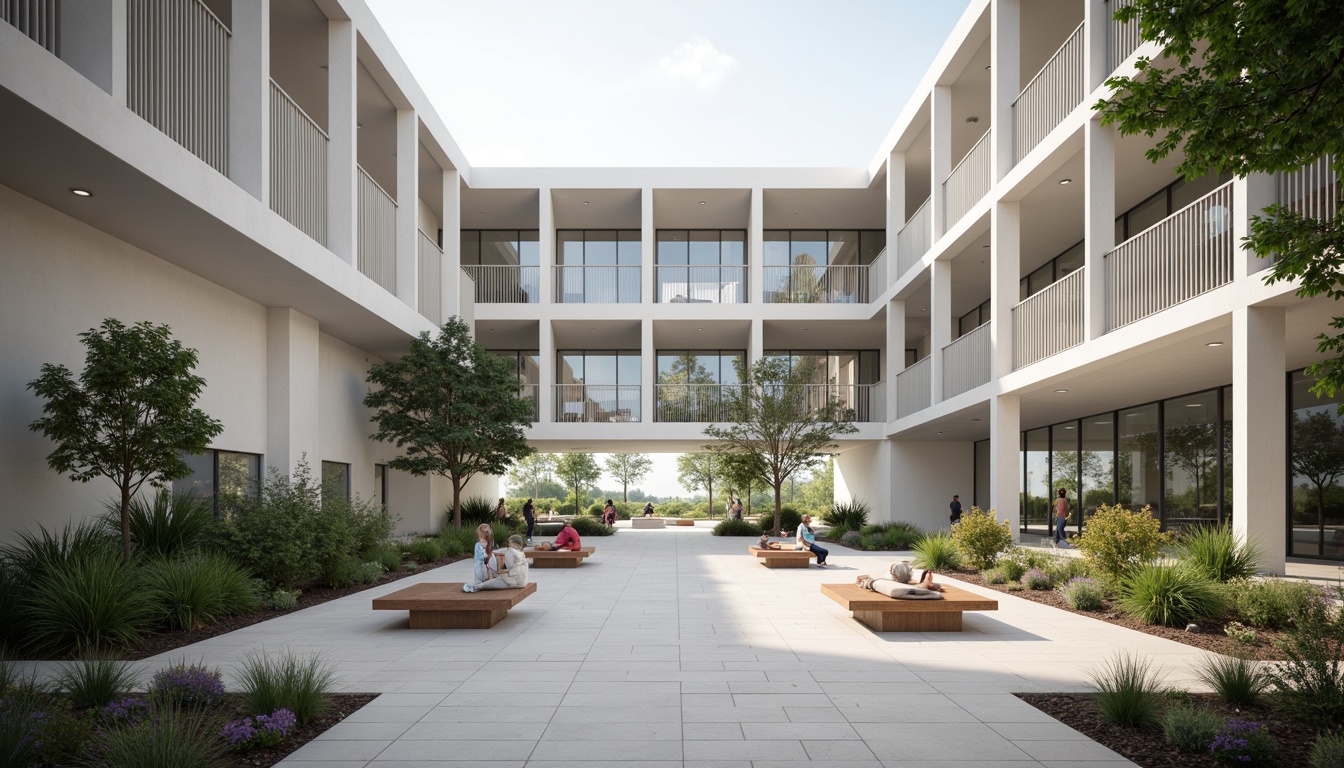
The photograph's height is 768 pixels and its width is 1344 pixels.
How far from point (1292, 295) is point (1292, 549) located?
27.5 feet

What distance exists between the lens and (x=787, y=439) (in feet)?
88.0

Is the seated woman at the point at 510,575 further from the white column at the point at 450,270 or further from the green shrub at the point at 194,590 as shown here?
the white column at the point at 450,270

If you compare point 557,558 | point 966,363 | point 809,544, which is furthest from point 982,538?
point 557,558

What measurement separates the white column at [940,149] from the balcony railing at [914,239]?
36 cm

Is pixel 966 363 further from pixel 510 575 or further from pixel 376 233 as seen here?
pixel 376 233

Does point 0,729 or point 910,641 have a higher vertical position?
point 0,729

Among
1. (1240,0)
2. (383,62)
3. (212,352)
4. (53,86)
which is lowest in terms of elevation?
(212,352)

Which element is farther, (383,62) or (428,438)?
(428,438)

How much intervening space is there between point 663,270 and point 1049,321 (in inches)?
716

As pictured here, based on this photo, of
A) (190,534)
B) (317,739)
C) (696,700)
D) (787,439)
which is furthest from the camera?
(787,439)

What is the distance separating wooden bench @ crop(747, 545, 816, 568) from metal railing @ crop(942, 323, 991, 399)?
234 inches

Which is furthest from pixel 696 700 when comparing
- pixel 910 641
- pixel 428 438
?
pixel 428 438

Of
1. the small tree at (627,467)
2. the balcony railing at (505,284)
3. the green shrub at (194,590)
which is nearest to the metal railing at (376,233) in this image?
the green shrub at (194,590)

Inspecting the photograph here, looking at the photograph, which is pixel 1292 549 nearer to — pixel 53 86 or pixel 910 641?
pixel 910 641
